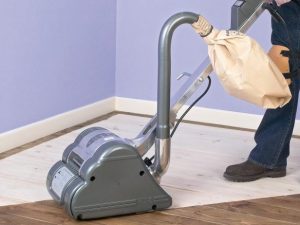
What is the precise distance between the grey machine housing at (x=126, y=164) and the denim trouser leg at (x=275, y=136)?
1.55 feet

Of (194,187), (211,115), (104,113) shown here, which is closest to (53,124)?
(104,113)

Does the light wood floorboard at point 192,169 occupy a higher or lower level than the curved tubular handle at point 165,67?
lower

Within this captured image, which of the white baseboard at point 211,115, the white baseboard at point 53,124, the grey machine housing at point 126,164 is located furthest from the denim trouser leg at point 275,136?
the white baseboard at point 53,124

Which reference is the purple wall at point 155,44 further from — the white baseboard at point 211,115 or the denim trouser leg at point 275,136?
the denim trouser leg at point 275,136

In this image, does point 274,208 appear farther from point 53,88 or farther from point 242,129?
point 53,88

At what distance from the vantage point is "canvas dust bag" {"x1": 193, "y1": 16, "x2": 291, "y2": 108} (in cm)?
224

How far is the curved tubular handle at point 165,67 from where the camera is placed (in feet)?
7.54

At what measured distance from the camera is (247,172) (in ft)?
9.24

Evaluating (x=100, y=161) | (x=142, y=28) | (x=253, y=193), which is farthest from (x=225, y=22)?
(x=100, y=161)

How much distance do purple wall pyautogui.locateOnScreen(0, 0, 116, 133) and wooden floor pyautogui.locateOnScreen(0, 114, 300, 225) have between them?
20 centimetres

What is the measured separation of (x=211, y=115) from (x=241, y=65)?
4.89 feet

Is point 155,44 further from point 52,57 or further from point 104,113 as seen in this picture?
point 52,57

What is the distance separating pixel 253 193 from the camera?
8.82 feet

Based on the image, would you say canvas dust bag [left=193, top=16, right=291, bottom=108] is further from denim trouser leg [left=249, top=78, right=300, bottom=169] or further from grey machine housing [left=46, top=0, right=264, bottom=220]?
denim trouser leg [left=249, top=78, right=300, bottom=169]
